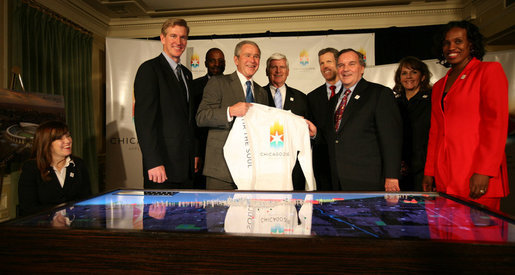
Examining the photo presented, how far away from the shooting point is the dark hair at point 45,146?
7.71 feet

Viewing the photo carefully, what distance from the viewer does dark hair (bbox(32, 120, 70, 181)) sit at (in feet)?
7.71

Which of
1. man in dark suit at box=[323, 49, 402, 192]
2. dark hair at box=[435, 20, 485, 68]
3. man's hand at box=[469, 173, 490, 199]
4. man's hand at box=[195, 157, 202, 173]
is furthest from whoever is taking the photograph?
man's hand at box=[195, 157, 202, 173]

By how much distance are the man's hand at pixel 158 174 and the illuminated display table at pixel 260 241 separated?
0.98 m

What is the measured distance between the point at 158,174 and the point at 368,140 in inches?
62.7

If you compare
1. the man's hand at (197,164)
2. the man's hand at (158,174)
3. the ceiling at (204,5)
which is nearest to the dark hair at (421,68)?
the ceiling at (204,5)

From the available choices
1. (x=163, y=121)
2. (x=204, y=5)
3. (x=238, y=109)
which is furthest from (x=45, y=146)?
(x=204, y=5)

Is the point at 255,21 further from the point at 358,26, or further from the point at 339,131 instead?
the point at 339,131

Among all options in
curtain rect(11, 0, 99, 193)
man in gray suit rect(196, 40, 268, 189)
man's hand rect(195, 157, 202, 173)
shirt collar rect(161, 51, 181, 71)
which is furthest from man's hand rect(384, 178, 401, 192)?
curtain rect(11, 0, 99, 193)

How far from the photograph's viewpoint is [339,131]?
2400mm

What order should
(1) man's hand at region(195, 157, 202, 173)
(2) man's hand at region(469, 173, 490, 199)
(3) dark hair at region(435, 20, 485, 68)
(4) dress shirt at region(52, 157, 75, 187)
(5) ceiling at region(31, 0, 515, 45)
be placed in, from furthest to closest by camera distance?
(5) ceiling at region(31, 0, 515, 45)
(1) man's hand at region(195, 157, 202, 173)
(4) dress shirt at region(52, 157, 75, 187)
(3) dark hair at region(435, 20, 485, 68)
(2) man's hand at region(469, 173, 490, 199)

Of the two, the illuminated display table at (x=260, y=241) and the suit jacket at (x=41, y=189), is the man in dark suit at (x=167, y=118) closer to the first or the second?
the suit jacket at (x=41, y=189)

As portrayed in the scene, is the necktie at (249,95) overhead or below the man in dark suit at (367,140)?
overhead

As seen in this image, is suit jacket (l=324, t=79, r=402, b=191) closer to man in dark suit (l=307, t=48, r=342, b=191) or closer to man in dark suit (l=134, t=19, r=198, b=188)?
man in dark suit (l=307, t=48, r=342, b=191)

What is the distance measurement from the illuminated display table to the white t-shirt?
3.43 feet
